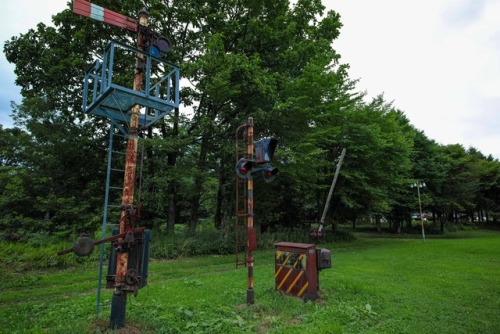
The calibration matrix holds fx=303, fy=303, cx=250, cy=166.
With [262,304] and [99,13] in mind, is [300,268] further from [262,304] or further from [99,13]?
[99,13]

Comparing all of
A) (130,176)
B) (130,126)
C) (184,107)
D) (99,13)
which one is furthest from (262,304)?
(184,107)

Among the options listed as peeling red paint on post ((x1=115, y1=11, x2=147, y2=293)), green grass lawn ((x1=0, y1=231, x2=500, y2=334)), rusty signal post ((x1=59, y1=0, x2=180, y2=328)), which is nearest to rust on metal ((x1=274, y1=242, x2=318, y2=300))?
green grass lawn ((x1=0, y1=231, x2=500, y2=334))

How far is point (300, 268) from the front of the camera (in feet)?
24.9

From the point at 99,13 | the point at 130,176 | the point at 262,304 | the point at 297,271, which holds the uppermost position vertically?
the point at 99,13

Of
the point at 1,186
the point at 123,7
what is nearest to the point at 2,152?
the point at 1,186

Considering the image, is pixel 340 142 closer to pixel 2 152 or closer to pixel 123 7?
pixel 123 7

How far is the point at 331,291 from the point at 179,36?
49.7 feet

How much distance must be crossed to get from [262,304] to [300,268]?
1351 millimetres

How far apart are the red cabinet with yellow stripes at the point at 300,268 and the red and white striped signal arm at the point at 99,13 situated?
6184 millimetres

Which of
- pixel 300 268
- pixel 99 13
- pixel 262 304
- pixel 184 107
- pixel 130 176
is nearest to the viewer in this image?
pixel 99 13

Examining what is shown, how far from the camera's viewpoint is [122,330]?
504cm

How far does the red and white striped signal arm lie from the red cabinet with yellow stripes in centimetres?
618

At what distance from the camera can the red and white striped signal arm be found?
16.4 feet

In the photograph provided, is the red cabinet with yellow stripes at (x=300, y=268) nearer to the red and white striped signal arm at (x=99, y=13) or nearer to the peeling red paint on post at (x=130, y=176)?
the peeling red paint on post at (x=130, y=176)
